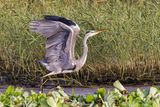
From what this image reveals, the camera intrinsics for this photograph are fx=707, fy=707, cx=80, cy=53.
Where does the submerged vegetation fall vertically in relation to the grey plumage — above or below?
above

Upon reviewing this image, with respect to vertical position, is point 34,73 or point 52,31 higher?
point 52,31

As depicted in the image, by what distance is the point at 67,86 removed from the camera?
9.80 m

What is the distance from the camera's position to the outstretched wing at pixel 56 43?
8.72 meters

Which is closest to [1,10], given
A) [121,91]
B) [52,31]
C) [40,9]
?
[40,9]

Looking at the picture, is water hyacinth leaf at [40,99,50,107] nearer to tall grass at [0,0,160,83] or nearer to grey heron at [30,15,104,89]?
grey heron at [30,15,104,89]

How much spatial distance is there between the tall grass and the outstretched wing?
0.50 metres

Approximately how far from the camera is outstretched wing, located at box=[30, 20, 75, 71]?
8.72 meters

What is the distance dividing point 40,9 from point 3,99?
7.82m

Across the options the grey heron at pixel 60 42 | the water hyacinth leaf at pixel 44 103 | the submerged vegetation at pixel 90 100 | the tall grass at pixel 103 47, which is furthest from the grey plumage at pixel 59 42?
the water hyacinth leaf at pixel 44 103

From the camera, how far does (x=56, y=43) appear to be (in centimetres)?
919

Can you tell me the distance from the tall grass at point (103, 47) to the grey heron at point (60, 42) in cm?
51

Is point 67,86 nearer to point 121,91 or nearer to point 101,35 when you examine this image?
point 101,35

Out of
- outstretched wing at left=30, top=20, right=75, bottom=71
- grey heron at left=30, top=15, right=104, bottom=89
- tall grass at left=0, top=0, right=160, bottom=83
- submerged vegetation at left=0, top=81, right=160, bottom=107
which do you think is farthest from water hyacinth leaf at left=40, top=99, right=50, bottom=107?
tall grass at left=0, top=0, right=160, bottom=83

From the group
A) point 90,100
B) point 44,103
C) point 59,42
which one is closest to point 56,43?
point 59,42
